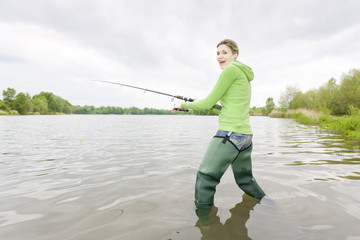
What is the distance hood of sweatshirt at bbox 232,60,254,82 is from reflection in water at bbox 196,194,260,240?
226 centimetres

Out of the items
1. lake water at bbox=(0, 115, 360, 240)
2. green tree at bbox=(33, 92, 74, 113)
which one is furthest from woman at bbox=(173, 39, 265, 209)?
green tree at bbox=(33, 92, 74, 113)

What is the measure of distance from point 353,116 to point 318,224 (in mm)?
16434

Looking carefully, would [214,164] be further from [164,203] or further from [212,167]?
[164,203]

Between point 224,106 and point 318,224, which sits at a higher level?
point 224,106

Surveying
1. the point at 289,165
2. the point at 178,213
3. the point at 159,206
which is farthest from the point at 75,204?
the point at 289,165

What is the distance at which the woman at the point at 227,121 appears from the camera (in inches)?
123

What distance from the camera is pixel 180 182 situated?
5168mm

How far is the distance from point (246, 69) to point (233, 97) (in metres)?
0.50

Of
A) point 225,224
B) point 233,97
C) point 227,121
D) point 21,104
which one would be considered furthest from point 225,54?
point 21,104

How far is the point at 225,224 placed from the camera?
3.13 metres

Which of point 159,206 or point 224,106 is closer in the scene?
point 224,106

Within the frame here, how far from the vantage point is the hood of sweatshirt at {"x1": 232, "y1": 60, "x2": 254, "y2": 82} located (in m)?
3.18

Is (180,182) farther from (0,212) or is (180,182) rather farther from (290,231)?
(0,212)

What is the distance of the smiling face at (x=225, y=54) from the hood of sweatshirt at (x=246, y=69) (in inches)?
7.1
